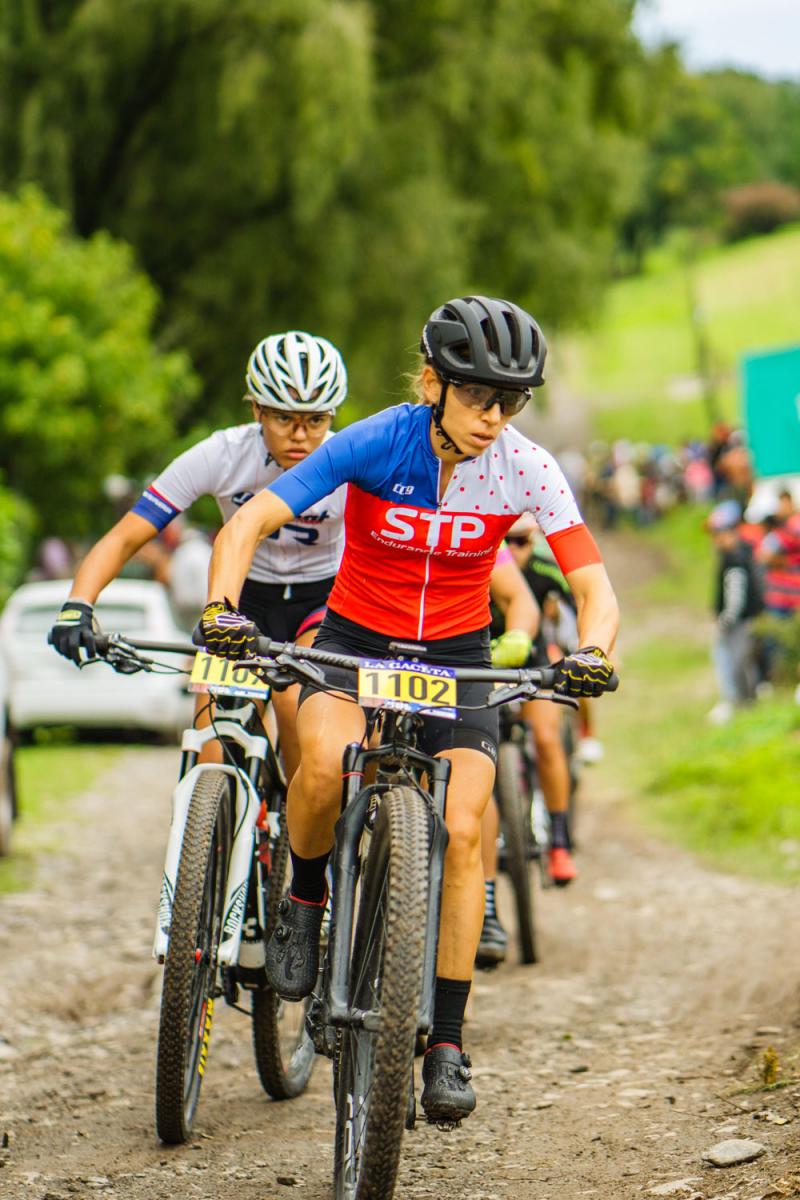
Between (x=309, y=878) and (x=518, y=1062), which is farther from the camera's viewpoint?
(x=518, y=1062)

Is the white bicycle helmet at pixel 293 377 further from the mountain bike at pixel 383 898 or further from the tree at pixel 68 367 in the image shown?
the tree at pixel 68 367

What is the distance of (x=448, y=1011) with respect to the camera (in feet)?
15.4

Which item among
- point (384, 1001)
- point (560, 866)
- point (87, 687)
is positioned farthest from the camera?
point (87, 687)

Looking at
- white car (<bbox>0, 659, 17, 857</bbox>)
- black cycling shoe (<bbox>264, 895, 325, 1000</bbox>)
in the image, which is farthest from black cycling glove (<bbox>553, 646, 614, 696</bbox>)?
white car (<bbox>0, 659, 17, 857</bbox>)

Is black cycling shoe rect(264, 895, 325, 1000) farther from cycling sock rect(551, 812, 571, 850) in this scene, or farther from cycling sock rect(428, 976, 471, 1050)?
cycling sock rect(551, 812, 571, 850)

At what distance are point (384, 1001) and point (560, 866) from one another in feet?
14.9

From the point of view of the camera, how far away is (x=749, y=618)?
54.1ft

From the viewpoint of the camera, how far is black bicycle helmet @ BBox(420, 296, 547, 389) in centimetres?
481

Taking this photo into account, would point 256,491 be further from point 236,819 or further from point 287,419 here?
point 236,819

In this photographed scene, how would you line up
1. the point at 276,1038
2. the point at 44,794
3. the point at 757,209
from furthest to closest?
1. the point at 757,209
2. the point at 44,794
3. the point at 276,1038

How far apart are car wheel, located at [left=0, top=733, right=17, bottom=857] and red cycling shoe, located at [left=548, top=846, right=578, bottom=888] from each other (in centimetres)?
385

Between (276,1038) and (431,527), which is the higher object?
(431,527)

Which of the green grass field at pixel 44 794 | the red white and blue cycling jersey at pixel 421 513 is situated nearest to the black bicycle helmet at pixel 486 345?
the red white and blue cycling jersey at pixel 421 513

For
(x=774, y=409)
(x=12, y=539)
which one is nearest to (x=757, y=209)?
(x=12, y=539)
